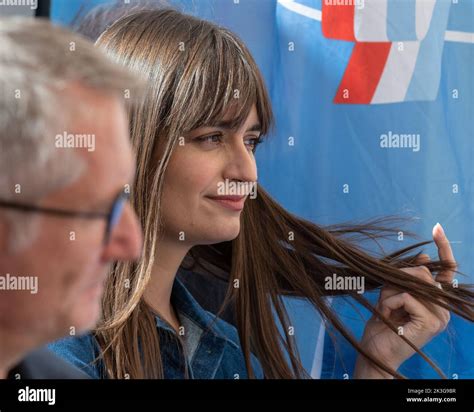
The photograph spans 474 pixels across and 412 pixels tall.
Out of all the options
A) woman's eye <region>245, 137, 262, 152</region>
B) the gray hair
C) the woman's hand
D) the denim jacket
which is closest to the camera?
the gray hair

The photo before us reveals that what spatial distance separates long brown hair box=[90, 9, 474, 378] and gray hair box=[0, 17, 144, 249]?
29.6 inches

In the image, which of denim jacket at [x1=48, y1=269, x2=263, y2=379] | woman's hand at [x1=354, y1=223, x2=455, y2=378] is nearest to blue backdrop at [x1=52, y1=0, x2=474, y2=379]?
woman's hand at [x1=354, y1=223, x2=455, y2=378]

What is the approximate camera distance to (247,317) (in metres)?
1.74

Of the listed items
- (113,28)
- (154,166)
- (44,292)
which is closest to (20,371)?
(44,292)

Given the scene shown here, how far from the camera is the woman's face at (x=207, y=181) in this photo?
154cm

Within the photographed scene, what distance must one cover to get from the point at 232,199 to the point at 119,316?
0.29m

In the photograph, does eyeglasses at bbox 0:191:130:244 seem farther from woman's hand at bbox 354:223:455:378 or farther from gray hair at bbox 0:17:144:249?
woman's hand at bbox 354:223:455:378

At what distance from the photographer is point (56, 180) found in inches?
29.3

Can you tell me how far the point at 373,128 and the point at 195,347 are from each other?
588 millimetres

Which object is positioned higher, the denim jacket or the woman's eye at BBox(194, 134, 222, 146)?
the woman's eye at BBox(194, 134, 222, 146)

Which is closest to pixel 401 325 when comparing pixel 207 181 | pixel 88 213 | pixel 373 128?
pixel 373 128

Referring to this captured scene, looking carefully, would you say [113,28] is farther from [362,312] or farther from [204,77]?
[362,312]

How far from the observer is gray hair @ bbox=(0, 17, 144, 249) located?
2.36 feet

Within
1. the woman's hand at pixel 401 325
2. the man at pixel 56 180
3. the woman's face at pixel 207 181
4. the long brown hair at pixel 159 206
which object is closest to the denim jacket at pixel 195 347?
the long brown hair at pixel 159 206
